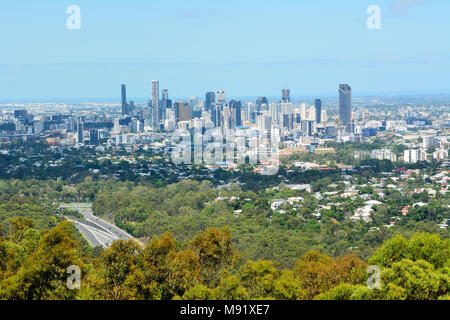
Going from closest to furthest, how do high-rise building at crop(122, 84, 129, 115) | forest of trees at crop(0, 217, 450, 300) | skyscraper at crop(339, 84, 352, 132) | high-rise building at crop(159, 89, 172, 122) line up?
forest of trees at crop(0, 217, 450, 300), skyscraper at crop(339, 84, 352, 132), high-rise building at crop(159, 89, 172, 122), high-rise building at crop(122, 84, 129, 115)

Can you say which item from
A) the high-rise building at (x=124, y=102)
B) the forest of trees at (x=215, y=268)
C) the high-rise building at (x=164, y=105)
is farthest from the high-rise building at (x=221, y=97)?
the forest of trees at (x=215, y=268)

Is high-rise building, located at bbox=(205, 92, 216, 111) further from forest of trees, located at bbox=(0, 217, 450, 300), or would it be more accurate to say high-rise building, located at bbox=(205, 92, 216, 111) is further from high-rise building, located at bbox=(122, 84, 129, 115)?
forest of trees, located at bbox=(0, 217, 450, 300)

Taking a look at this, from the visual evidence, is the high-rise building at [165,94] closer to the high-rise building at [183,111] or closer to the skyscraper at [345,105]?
the high-rise building at [183,111]

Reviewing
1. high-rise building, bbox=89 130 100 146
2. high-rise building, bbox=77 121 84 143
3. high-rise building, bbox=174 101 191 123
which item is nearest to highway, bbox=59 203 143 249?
high-rise building, bbox=89 130 100 146

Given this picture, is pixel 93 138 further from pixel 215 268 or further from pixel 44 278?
pixel 44 278

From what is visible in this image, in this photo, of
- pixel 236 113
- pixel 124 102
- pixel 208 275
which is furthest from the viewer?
pixel 124 102

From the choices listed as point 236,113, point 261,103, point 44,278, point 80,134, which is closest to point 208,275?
point 44,278
